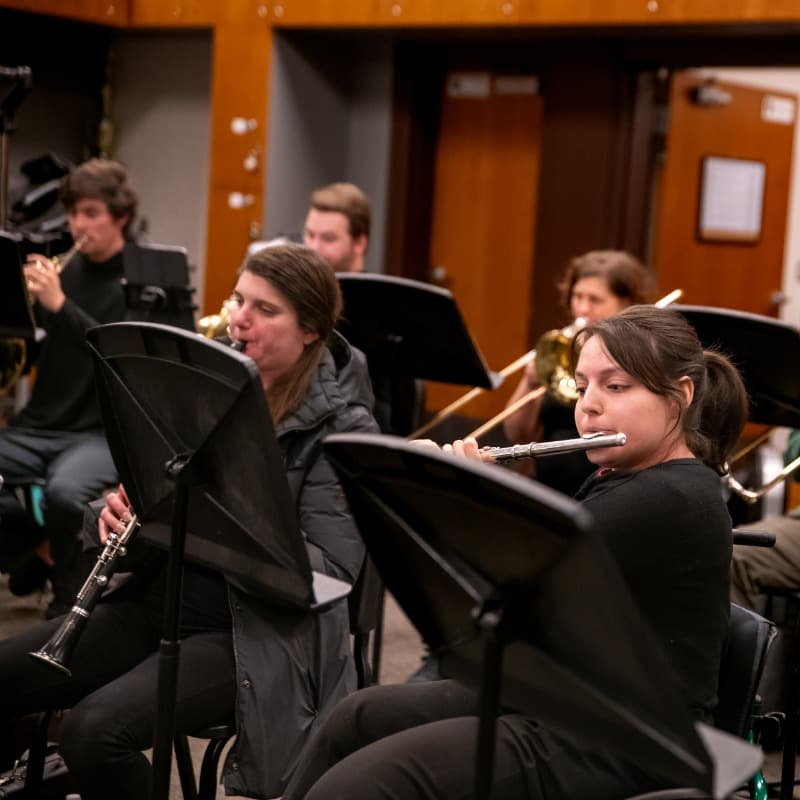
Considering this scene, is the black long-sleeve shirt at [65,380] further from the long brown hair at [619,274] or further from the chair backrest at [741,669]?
the chair backrest at [741,669]

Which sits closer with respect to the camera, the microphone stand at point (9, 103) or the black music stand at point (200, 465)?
the black music stand at point (200, 465)

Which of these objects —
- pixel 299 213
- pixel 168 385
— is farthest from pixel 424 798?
pixel 299 213

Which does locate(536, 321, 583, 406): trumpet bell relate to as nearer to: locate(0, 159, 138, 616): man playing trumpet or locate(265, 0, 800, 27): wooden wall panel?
locate(0, 159, 138, 616): man playing trumpet

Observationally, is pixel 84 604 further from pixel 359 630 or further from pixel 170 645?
pixel 359 630

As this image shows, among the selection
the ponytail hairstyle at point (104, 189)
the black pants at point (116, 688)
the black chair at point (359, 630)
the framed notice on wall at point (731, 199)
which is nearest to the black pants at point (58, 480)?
the ponytail hairstyle at point (104, 189)

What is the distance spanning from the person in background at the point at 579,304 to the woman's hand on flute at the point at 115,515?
5.59 ft

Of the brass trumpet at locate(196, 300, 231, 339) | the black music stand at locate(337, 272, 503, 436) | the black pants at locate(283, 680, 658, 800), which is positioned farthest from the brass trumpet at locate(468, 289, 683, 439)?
the black pants at locate(283, 680, 658, 800)

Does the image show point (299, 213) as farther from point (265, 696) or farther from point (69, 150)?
point (265, 696)

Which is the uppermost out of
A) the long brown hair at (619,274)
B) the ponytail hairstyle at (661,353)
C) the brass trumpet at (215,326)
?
the long brown hair at (619,274)

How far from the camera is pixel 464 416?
Answer: 6.69m

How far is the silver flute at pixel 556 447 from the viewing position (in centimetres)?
191

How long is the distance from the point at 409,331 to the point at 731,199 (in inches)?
130

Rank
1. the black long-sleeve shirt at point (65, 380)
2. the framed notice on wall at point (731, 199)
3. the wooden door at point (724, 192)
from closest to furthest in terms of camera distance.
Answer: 1. the black long-sleeve shirt at point (65, 380)
2. the wooden door at point (724, 192)
3. the framed notice on wall at point (731, 199)

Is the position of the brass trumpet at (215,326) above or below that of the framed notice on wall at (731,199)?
below
